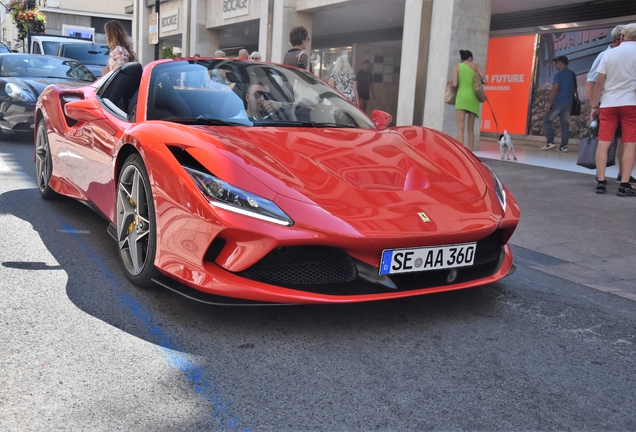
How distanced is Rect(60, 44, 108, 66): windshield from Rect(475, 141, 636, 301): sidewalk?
36.7 feet

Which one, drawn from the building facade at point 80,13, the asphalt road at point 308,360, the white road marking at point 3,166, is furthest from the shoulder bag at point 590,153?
the building facade at point 80,13

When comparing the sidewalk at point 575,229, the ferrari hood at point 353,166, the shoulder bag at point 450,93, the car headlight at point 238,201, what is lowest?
the sidewalk at point 575,229

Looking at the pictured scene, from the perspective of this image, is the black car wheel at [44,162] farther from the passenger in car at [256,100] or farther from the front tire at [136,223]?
the passenger in car at [256,100]

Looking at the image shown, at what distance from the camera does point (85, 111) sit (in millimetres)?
4410

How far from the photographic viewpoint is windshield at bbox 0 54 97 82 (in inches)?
442

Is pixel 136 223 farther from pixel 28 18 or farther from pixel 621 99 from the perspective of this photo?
pixel 28 18

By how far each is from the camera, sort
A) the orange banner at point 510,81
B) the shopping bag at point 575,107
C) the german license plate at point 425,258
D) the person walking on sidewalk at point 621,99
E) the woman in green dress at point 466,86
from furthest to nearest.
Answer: the orange banner at point 510,81 < the shopping bag at point 575,107 < the woman in green dress at point 466,86 < the person walking on sidewalk at point 621,99 < the german license plate at point 425,258

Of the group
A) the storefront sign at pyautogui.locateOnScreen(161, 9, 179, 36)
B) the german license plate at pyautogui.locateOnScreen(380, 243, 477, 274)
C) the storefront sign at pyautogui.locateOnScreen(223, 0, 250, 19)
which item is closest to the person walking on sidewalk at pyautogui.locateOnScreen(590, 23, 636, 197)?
the german license plate at pyautogui.locateOnScreen(380, 243, 477, 274)

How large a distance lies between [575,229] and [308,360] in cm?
363

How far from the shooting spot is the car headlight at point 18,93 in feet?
31.9

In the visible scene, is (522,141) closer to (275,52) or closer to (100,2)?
(275,52)

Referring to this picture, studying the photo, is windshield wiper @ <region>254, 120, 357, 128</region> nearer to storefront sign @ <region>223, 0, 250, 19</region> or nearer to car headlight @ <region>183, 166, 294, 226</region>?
car headlight @ <region>183, 166, 294, 226</region>

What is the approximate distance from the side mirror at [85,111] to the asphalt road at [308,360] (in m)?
1.05

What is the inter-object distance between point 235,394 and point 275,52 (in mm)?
15771
